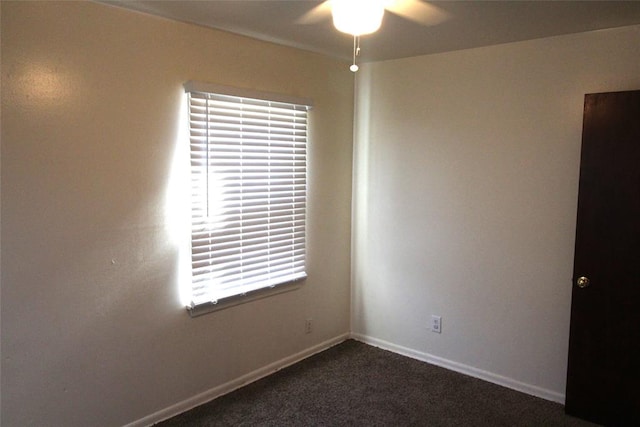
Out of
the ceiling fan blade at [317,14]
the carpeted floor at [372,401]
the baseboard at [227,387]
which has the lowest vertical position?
the carpeted floor at [372,401]

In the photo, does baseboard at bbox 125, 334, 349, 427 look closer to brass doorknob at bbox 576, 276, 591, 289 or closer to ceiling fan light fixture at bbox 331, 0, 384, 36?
brass doorknob at bbox 576, 276, 591, 289

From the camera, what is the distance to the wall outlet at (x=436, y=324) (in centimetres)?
360

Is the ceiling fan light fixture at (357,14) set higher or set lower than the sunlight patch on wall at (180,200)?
higher

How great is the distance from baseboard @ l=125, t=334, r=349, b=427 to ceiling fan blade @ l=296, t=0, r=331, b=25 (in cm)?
235

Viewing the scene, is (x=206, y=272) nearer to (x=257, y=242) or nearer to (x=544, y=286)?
(x=257, y=242)

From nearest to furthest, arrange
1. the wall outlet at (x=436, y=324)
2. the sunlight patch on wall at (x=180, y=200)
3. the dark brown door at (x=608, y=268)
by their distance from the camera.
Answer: the dark brown door at (x=608, y=268)
the sunlight patch on wall at (x=180, y=200)
the wall outlet at (x=436, y=324)

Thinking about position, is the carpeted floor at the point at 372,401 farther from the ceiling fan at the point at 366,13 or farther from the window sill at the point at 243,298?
the ceiling fan at the point at 366,13

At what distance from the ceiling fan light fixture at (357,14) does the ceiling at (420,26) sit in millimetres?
320

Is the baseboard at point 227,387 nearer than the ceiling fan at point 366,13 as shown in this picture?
No

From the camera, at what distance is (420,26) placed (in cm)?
276

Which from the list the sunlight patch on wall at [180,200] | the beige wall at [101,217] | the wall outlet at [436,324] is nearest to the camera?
the beige wall at [101,217]

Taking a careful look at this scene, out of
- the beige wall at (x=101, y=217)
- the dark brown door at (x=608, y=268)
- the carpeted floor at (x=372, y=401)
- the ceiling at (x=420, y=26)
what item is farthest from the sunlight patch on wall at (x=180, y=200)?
the dark brown door at (x=608, y=268)

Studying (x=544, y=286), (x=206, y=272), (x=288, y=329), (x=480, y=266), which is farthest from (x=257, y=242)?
(x=544, y=286)

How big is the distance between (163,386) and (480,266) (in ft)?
7.39
